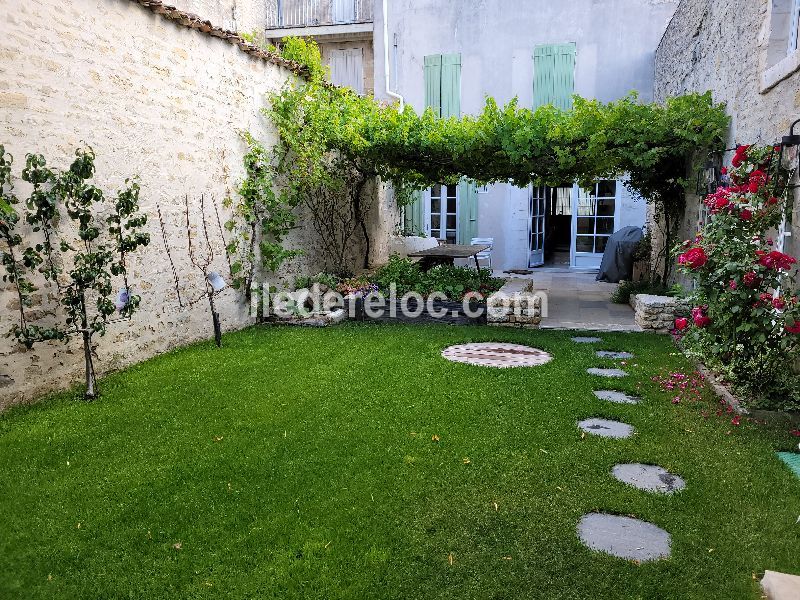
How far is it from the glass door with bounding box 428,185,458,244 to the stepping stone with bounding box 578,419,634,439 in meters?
9.14

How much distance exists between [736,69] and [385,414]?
16.1 feet

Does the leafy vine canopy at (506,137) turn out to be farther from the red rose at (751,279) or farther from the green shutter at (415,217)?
the green shutter at (415,217)

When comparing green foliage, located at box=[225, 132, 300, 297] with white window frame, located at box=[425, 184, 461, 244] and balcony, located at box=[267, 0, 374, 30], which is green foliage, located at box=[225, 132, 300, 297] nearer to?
white window frame, located at box=[425, 184, 461, 244]

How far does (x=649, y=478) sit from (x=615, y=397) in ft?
4.70

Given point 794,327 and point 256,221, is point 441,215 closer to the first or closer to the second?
point 256,221

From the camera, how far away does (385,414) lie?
427cm

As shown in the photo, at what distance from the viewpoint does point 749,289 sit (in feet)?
13.7

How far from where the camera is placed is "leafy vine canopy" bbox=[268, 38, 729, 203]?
685 cm

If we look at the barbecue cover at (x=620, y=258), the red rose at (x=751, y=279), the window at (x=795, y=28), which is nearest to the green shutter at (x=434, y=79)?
the barbecue cover at (x=620, y=258)

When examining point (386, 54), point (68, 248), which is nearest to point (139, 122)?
point (68, 248)

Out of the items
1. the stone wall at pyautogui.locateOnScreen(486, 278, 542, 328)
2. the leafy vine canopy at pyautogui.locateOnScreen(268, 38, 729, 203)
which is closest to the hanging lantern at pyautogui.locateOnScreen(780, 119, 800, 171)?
the leafy vine canopy at pyautogui.locateOnScreen(268, 38, 729, 203)

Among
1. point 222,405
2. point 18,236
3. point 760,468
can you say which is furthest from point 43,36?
point 760,468

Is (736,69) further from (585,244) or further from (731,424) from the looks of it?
(585,244)

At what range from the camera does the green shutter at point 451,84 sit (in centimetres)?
1246
